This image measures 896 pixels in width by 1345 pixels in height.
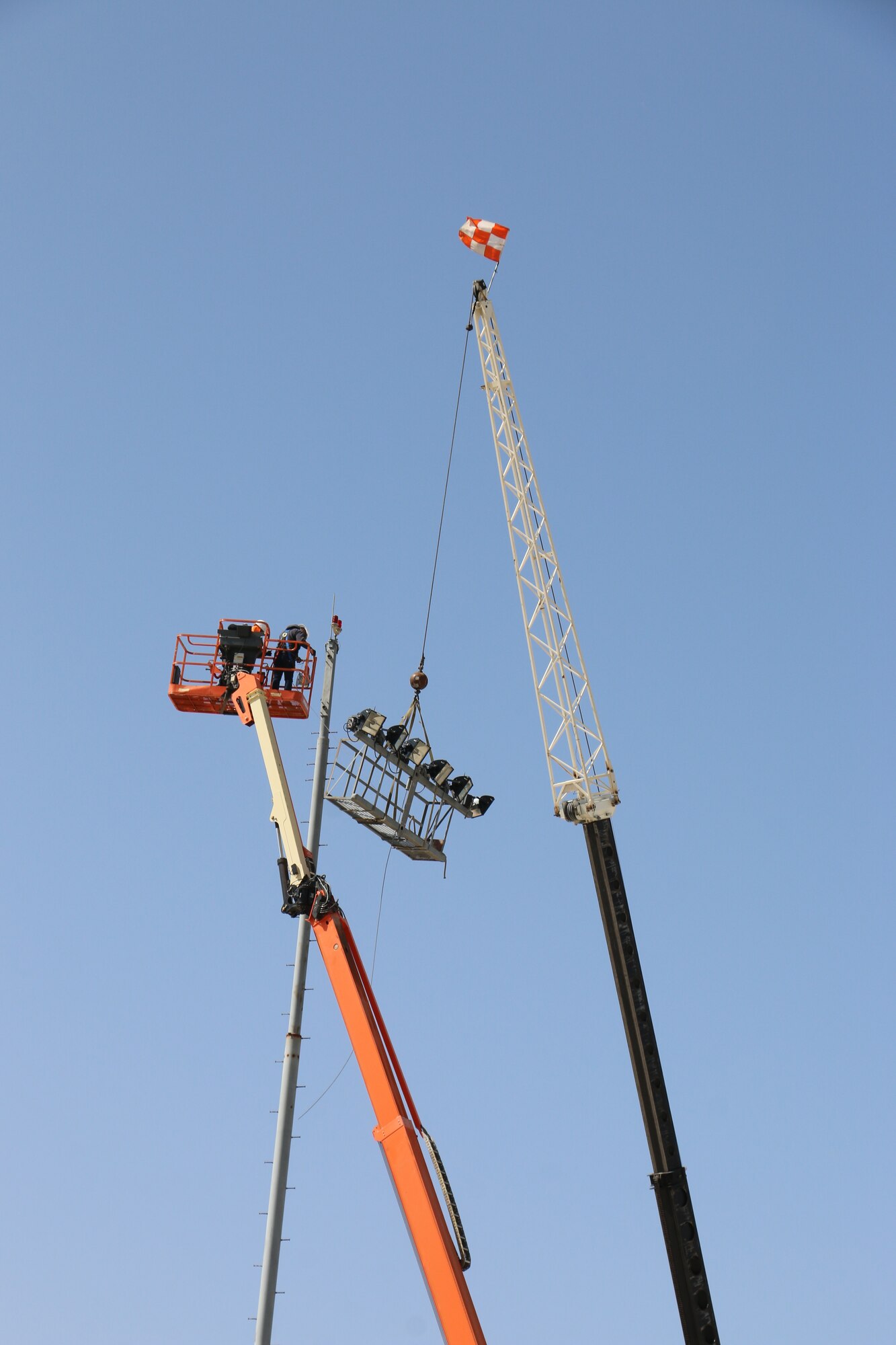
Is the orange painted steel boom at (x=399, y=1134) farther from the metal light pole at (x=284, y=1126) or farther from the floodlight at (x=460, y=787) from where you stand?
the floodlight at (x=460, y=787)

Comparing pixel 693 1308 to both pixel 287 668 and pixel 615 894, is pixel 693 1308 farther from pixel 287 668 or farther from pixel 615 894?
pixel 287 668

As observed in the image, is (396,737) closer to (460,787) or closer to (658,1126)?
(460,787)

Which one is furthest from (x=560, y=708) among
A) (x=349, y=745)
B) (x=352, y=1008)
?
(x=352, y=1008)

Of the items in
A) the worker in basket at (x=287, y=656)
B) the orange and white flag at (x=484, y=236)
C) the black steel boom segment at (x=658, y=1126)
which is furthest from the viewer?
the orange and white flag at (x=484, y=236)

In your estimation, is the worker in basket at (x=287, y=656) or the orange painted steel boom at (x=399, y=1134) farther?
the worker in basket at (x=287, y=656)

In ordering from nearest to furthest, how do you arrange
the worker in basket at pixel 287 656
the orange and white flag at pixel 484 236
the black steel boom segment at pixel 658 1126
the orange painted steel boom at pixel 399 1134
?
the orange painted steel boom at pixel 399 1134 → the black steel boom segment at pixel 658 1126 → the worker in basket at pixel 287 656 → the orange and white flag at pixel 484 236

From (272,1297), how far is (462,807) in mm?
13975

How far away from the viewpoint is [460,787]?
3688cm

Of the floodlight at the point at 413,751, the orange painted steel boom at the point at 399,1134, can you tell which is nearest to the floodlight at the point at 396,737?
the floodlight at the point at 413,751

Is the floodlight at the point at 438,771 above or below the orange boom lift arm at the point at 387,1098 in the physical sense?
above

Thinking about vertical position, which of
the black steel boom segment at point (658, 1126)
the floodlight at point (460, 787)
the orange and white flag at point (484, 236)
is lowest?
the black steel boom segment at point (658, 1126)

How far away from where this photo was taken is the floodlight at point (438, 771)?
36.1 metres

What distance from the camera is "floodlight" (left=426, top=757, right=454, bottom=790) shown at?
36.1 m

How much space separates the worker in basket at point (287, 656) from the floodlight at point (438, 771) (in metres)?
4.64
